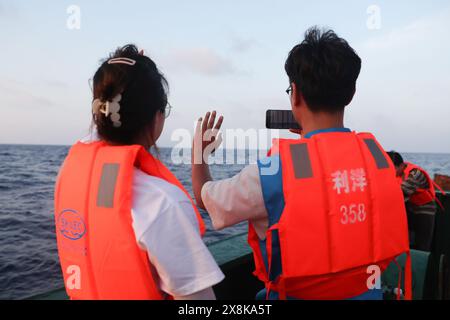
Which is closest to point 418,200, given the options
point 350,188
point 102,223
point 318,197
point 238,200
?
point 350,188

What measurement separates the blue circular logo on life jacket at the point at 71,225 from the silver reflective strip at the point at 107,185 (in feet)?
0.41

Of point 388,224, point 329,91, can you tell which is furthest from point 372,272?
point 329,91

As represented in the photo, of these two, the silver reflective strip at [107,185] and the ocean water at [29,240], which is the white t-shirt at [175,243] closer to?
the silver reflective strip at [107,185]

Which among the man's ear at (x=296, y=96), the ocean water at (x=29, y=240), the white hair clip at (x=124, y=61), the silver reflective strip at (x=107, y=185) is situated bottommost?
the ocean water at (x=29, y=240)

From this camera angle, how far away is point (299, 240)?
1.38m

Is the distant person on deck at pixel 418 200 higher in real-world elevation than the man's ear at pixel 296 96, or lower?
lower

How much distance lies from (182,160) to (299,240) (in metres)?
0.63

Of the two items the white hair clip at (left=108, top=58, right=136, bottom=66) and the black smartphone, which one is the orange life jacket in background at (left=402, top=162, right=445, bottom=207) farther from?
the white hair clip at (left=108, top=58, right=136, bottom=66)

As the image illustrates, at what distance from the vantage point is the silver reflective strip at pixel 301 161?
1.44 m

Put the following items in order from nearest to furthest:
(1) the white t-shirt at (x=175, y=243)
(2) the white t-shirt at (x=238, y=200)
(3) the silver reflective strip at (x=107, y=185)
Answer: (1) the white t-shirt at (x=175, y=243), (3) the silver reflective strip at (x=107, y=185), (2) the white t-shirt at (x=238, y=200)

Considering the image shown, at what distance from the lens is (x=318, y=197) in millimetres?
1413

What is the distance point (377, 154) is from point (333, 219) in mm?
456

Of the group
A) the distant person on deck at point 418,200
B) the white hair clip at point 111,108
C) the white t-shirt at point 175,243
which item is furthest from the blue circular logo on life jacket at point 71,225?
the distant person on deck at point 418,200

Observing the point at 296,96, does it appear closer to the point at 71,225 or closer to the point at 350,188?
the point at 350,188
